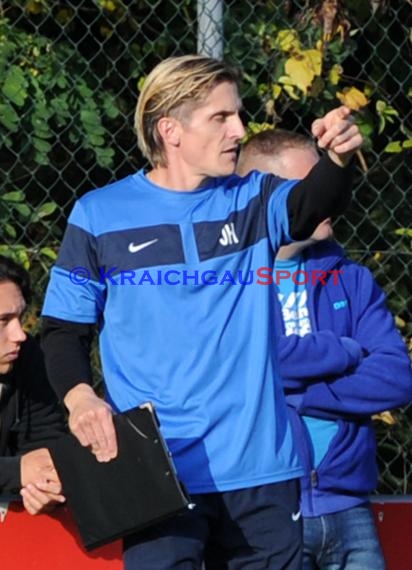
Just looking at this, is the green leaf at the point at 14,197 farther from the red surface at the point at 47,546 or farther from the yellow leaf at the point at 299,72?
the red surface at the point at 47,546

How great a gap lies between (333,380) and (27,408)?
0.97 meters

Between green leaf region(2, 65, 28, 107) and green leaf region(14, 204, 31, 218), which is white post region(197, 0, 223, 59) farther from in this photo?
green leaf region(14, 204, 31, 218)

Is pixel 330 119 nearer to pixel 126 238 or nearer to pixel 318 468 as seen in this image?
pixel 126 238

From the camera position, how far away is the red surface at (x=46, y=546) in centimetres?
380

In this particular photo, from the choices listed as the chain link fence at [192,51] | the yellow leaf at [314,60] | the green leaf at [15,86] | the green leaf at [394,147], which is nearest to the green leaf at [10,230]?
the chain link fence at [192,51]

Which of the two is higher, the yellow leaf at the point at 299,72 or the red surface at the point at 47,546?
the yellow leaf at the point at 299,72

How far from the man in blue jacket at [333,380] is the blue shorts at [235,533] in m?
0.33

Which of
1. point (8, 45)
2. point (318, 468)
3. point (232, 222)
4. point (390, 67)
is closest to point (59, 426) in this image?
point (318, 468)

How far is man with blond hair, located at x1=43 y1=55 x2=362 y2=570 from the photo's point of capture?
3.12 meters

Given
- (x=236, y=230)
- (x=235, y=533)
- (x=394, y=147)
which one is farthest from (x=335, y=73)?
(x=235, y=533)

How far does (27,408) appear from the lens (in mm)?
4059

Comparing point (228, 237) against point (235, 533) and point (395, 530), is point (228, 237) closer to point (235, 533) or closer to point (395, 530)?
point (235, 533)

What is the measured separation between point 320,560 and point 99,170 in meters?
2.08

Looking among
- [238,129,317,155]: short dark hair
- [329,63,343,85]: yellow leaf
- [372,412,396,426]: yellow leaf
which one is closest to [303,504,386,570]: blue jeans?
[238,129,317,155]: short dark hair
